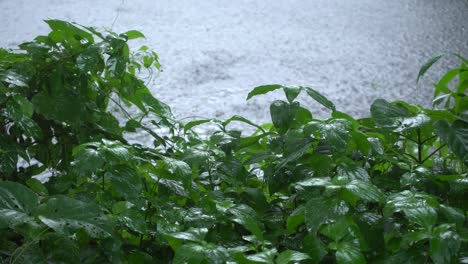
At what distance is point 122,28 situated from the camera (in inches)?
122

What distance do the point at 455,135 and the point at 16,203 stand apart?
0.50 m

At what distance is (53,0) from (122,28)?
0.65 m

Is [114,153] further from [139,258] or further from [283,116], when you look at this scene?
[283,116]

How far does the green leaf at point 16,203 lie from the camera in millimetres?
640

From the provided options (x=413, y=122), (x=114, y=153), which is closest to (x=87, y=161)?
(x=114, y=153)

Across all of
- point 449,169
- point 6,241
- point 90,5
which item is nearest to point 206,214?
point 6,241

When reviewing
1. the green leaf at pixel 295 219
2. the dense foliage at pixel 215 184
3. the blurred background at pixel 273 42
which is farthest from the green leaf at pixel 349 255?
the blurred background at pixel 273 42

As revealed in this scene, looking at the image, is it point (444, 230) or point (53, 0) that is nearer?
point (444, 230)

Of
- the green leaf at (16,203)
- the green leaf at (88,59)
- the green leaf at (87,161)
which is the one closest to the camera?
the green leaf at (16,203)

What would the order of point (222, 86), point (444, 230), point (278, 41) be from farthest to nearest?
point (278, 41), point (222, 86), point (444, 230)

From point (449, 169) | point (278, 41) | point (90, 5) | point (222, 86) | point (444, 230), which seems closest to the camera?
point (444, 230)

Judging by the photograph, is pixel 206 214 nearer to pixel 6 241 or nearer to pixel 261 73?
pixel 6 241

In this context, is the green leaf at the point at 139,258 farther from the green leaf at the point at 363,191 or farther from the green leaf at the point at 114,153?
the green leaf at the point at 363,191

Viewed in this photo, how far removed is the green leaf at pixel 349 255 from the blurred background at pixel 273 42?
1.63 metres
